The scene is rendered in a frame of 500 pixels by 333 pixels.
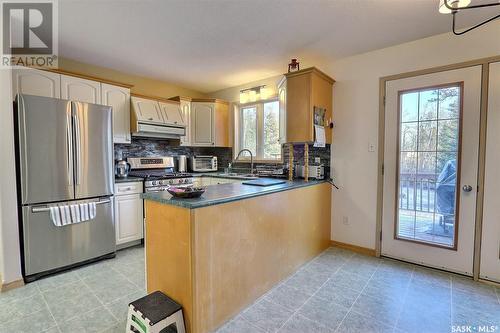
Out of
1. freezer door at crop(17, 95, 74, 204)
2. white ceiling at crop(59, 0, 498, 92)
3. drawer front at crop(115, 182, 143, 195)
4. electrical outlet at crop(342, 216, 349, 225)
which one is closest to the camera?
white ceiling at crop(59, 0, 498, 92)

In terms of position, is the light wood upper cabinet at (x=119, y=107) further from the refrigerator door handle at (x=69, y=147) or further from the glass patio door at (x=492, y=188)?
the glass patio door at (x=492, y=188)

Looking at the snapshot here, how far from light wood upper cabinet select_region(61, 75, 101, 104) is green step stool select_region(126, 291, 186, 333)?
2.57m

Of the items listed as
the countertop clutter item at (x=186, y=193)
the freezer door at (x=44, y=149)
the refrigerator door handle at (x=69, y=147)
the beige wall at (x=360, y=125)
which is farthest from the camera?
the beige wall at (x=360, y=125)

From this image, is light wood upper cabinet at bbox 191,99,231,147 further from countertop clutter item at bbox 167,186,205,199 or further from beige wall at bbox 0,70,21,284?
countertop clutter item at bbox 167,186,205,199

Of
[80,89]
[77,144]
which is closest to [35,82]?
[80,89]

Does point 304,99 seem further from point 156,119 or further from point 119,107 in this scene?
point 119,107

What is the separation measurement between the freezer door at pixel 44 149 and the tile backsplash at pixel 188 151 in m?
1.19

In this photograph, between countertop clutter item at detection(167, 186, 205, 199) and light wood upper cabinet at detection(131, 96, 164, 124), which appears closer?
countertop clutter item at detection(167, 186, 205, 199)

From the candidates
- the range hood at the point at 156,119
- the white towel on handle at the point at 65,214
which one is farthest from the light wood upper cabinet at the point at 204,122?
the white towel on handle at the point at 65,214

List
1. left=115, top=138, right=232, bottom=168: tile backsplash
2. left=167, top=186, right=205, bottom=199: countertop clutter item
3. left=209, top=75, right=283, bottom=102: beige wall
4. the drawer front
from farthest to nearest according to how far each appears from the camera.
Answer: left=209, top=75, right=283, bottom=102: beige wall < left=115, top=138, right=232, bottom=168: tile backsplash < the drawer front < left=167, top=186, right=205, bottom=199: countertop clutter item

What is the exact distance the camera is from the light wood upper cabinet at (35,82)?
260 centimetres

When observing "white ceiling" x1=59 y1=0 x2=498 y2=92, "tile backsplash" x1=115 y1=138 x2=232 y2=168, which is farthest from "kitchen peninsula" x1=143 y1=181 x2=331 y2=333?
"tile backsplash" x1=115 y1=138 x2=232 y2=168

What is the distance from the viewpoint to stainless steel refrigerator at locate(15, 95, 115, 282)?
2311 mm

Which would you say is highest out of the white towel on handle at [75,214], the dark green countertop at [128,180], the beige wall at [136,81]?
the beige wall at [136,81]
